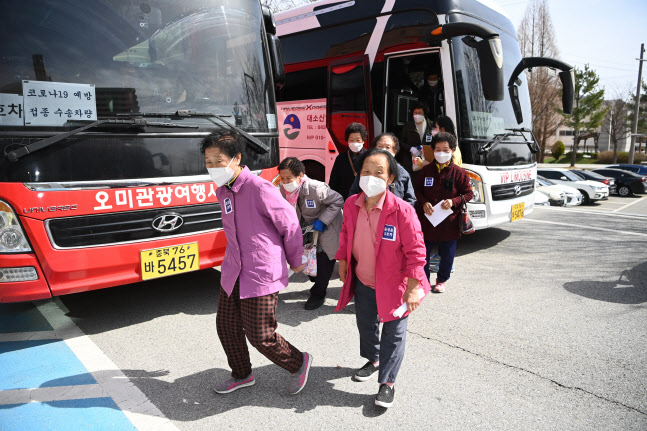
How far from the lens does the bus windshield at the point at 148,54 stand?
333cm

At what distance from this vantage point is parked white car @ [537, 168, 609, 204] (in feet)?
59.4

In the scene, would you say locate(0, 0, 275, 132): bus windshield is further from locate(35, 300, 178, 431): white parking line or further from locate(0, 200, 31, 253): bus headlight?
locate(35, 300, 178, 431): white parking line

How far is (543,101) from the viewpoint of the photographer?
28.5m

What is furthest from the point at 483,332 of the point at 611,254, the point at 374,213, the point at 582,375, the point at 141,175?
the point at 611,254

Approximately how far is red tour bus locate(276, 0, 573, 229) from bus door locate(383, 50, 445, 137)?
1 centimetres

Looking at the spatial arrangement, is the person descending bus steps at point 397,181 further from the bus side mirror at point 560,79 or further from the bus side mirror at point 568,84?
the bus side mirror at point 568,84

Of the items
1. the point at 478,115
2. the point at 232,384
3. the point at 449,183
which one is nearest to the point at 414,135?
the point at 478,115

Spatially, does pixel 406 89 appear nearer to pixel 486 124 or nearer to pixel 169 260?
pixel 486 124

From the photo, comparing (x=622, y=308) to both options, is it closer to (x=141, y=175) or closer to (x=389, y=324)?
(x=389, y=324)

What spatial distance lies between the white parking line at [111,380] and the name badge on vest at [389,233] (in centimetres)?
166

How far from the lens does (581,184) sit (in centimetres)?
1834

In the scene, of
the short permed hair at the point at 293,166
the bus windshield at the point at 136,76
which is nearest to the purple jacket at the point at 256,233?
the short permed hair at the point at 293,166

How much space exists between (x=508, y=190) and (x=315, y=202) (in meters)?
3.35

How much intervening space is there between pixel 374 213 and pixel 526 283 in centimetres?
314
